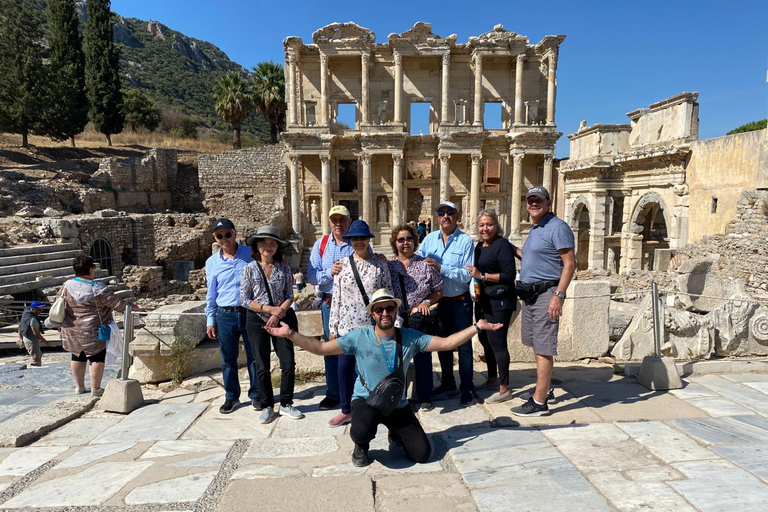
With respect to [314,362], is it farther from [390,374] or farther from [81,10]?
[81,10]

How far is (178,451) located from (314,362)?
2.09 meters

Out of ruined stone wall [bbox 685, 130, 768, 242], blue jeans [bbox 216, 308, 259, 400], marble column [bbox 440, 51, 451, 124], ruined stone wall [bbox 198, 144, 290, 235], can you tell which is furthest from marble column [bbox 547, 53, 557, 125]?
blue jeans [bbox 216, 308, 259, 400]

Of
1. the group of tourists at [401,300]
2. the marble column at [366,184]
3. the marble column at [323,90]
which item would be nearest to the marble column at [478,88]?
the marble column at [366,184]

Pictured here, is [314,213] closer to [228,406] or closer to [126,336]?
[126,336]

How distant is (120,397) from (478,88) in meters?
24.4

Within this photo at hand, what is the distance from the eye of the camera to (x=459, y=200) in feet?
91.2

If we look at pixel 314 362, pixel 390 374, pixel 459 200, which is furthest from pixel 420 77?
pixel 390 374

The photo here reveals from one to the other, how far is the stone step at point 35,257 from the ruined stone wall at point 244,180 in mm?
14155

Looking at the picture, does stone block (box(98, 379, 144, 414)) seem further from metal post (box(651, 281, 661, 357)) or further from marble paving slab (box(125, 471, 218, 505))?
metal post (box(651, 281, 661, 357))

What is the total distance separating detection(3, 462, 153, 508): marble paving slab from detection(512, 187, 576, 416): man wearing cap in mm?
3201

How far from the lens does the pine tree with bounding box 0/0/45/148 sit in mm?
27359

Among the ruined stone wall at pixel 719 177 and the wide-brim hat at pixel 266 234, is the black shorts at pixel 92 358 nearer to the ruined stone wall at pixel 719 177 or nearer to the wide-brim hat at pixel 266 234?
the wide-brim hat at pixel 266 234

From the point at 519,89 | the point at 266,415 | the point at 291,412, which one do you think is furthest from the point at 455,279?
the point at 519,89

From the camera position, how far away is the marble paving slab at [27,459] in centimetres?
349
